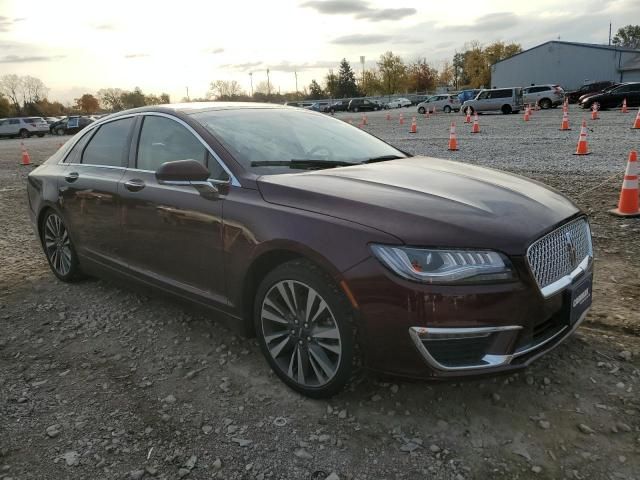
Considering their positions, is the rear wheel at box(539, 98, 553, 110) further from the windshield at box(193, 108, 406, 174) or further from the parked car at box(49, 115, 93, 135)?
the windshield at box(193, 108, 406, 174)

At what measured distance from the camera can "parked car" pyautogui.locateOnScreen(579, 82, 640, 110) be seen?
29.7 metres

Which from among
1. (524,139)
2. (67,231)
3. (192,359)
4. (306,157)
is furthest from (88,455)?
(524,139)

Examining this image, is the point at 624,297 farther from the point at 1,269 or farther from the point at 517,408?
the point at 1,269

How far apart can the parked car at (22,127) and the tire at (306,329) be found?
47.0 m

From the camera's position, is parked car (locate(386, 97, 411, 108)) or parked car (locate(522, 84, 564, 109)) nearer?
parked car (locate(522, 84, 564, 109))

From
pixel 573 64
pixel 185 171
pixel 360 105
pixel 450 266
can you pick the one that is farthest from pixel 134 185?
pixel 573 64

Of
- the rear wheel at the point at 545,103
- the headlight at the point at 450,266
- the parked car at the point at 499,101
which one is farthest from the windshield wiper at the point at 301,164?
the rear wheel at the point at 545,103

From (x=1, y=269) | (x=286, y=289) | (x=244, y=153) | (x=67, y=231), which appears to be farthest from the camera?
(x=1, y=269)

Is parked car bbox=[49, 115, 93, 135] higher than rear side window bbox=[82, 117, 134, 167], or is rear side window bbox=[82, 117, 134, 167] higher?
parked car bbox=[49, 115, 93, 135]

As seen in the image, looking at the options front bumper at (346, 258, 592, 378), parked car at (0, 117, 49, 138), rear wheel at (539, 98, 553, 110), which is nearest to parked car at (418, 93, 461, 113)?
rear wheel at (539, 98, 553, 110)

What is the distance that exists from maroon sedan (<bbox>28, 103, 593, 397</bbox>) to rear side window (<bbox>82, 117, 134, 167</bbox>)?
1.2 inches

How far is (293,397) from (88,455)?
3.58ft

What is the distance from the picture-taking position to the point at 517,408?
282 cm

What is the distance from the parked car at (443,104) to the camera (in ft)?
143
